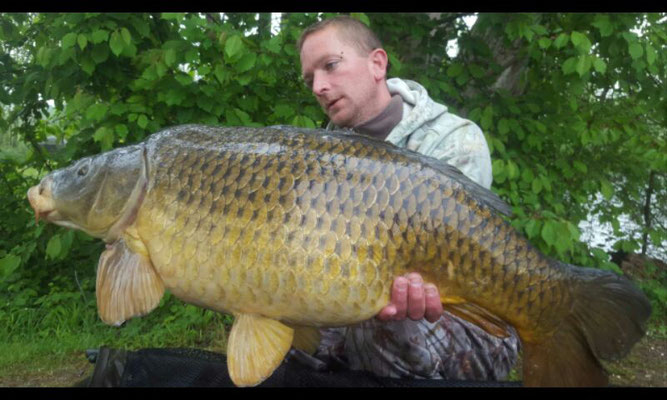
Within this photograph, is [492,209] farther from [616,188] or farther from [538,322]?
[616,188]

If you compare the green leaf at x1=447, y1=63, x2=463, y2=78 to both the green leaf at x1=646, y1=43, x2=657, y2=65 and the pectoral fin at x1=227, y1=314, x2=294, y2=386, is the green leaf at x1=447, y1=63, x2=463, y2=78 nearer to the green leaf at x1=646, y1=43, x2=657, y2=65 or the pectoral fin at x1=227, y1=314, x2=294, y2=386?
the green leaf at x1=646, y1=43, x2=657, y2=65

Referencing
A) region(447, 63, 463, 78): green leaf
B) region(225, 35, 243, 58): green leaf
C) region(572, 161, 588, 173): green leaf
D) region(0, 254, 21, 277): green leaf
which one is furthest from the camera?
region(572, 161, 588, 173): green leaf

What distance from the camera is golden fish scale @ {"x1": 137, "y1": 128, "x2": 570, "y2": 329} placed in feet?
3.63

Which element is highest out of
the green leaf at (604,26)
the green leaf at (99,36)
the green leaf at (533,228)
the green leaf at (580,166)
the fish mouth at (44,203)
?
the green leaf at (604,26)

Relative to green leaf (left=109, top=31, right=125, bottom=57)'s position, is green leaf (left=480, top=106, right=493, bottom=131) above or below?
above

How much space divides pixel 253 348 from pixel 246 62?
1.29 m

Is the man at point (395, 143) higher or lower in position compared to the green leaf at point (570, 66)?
lower

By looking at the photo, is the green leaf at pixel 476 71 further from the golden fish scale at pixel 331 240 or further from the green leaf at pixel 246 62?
the golden fish scale at pixel 331 240

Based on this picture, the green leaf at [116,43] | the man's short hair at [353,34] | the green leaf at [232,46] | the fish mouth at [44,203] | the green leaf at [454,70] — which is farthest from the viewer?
the green leaf at [454,70]

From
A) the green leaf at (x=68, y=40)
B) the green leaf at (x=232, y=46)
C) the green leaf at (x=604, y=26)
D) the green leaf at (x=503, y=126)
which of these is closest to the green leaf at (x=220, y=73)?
the green leaf at (x=232, y=46)

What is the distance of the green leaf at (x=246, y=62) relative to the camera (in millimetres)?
2166

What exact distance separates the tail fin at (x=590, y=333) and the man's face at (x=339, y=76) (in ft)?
2.37

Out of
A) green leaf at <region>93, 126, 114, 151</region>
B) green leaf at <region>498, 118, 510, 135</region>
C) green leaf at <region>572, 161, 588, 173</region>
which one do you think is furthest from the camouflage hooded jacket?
green leaf at <region>572, 161, 588, 173</region>

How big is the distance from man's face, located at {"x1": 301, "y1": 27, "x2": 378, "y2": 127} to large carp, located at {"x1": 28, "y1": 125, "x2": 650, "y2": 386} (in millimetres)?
409
